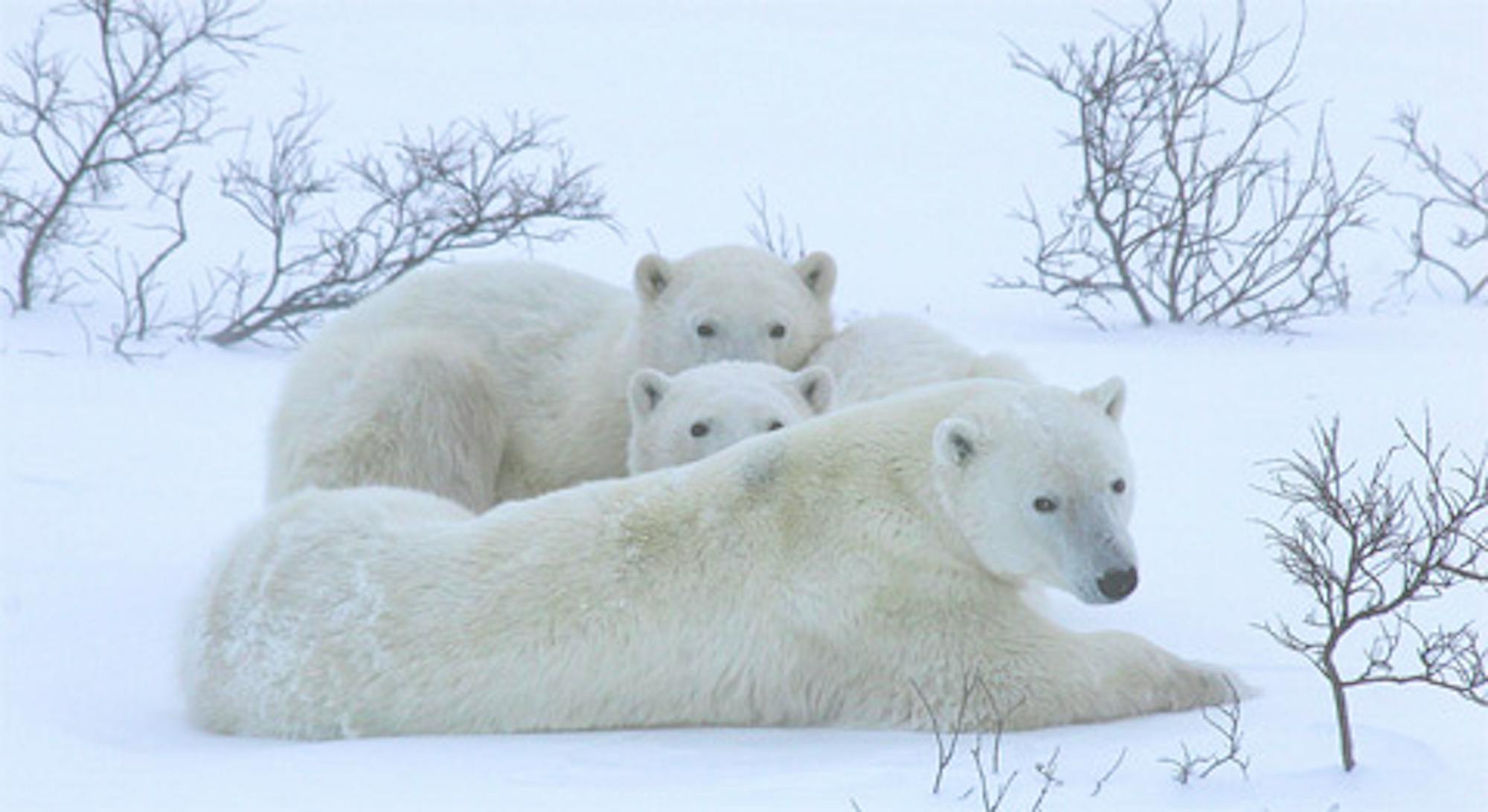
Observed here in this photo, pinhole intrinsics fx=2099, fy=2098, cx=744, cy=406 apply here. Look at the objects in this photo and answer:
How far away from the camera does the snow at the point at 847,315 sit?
3.79 meters

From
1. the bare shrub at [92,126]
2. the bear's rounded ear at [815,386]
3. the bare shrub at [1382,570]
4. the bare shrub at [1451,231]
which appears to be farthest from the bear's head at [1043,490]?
the bare shrub at [1451,231]

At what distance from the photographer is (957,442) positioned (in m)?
4.36

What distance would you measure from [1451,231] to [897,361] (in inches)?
396

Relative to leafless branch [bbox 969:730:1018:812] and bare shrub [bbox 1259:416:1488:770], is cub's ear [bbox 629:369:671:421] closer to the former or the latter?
bare shrub [bbox 1259:416:1488:770]

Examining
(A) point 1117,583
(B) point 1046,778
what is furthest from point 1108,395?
(B) point 1046,778

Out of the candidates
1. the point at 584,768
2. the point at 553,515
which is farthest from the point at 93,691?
the point at 584,768

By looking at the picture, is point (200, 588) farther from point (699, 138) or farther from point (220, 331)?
point (699, 138)

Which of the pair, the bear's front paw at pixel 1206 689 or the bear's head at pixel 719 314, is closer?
the bear's front paw at pixel 1206 689

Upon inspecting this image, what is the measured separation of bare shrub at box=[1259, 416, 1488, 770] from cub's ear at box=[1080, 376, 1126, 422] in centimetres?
39

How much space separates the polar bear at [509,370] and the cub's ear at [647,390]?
470 mm

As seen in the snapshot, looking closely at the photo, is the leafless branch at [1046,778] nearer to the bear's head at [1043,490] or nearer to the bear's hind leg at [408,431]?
the bear's head at [1043,490]

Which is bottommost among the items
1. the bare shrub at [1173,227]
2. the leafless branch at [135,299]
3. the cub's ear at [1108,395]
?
the leafless branch at [135,299]

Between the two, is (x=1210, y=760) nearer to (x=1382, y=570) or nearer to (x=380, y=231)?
(x=1382, y=570)

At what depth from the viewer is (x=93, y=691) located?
16.4 ft
